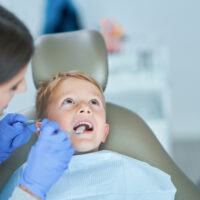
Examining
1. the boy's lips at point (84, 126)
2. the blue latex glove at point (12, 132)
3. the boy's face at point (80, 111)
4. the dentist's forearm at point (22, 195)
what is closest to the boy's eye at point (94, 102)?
the boy's face at point (80, 111)

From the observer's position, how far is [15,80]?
0.82 metres

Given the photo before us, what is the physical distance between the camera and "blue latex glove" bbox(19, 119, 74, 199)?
0.93m

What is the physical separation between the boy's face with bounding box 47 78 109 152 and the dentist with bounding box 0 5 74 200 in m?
0.14

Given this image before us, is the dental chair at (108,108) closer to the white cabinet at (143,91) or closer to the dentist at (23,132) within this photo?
the dentist at (23,132)

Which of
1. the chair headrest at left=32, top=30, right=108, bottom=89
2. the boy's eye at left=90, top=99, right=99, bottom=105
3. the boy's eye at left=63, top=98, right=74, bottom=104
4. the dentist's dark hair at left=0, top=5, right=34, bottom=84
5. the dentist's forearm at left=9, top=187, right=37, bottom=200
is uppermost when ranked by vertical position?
the dentist's dark hair at left=0, top=5, right=34, bottom=84

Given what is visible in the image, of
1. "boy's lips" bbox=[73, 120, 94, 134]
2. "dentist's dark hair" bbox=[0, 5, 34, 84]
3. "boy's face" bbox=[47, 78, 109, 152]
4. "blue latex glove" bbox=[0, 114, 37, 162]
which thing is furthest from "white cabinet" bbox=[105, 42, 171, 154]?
"dentist's dark hair" bbox=[0, 5, 34, 84]

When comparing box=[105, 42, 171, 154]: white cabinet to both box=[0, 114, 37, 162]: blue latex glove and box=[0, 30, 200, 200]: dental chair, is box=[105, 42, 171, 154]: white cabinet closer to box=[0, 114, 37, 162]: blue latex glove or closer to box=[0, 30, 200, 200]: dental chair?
box=[0, 30, 200, 200]: dental chair

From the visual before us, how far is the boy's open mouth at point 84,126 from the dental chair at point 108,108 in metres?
0.15

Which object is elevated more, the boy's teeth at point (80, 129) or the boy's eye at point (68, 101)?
the boy's eye at point (68, 101)

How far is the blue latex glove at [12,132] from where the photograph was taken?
1175 mm

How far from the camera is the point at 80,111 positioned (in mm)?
1236

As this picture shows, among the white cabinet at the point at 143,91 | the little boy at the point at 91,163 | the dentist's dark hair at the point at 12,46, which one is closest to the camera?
the dentist's dark hair at the point at 12,46

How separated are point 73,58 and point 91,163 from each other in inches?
17.2

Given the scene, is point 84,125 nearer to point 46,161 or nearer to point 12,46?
point 46,161
